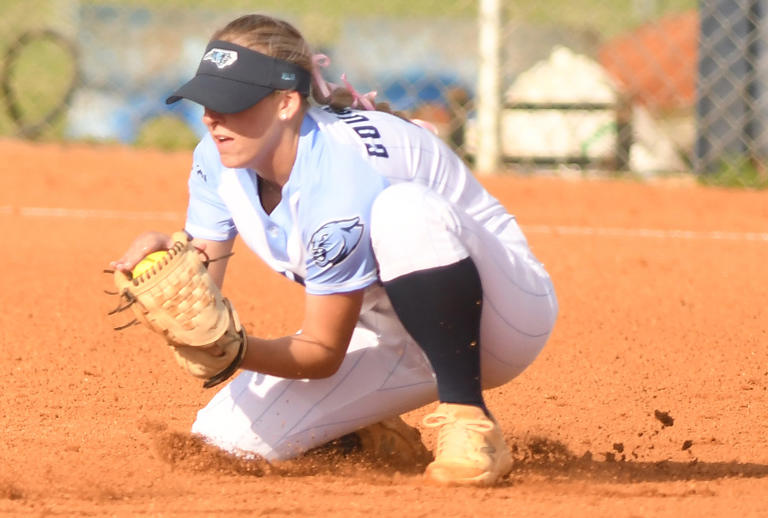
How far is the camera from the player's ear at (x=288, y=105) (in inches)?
106

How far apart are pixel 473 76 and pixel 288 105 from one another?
6.81 metres

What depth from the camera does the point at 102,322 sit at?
449 centimetres

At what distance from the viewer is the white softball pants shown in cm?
284

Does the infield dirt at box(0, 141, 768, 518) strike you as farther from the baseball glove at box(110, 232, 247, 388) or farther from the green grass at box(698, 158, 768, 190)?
the green grass at box(698, 158, 768, 190)

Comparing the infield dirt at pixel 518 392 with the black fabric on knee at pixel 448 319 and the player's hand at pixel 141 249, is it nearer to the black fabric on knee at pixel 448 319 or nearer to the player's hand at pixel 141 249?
the black fabric on knee at pixel 448 319

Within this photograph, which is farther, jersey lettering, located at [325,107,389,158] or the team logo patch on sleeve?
jersey lettering, located at [325,107,389,158]

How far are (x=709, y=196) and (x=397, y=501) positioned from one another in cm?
550

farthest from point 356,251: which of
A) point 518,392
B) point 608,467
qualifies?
point 518,392

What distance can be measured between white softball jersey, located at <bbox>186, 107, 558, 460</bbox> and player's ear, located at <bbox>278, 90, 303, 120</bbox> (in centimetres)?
5

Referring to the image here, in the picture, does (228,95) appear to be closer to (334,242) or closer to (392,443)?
(334,242)

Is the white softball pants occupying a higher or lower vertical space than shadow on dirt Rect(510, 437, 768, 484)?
higher

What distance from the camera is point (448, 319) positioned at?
2.69 meters

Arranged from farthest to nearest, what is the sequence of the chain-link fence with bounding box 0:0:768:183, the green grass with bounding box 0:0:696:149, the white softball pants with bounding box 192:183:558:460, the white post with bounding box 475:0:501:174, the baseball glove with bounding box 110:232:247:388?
the green grass with bounding box 0:0:696:149, the white post with bounding box 475:0:501:174, the chain-link fence with bounding box 0:0:768:183, the white softball pants with bounding box 192:183:558:460, the baseball glove with bounding box 110:232:247:388

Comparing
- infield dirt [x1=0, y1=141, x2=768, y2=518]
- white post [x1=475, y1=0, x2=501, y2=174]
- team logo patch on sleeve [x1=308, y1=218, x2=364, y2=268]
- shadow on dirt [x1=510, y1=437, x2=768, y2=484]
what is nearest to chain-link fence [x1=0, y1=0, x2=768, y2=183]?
white post [x1=475, y1=0, x2=501, y2=174]
